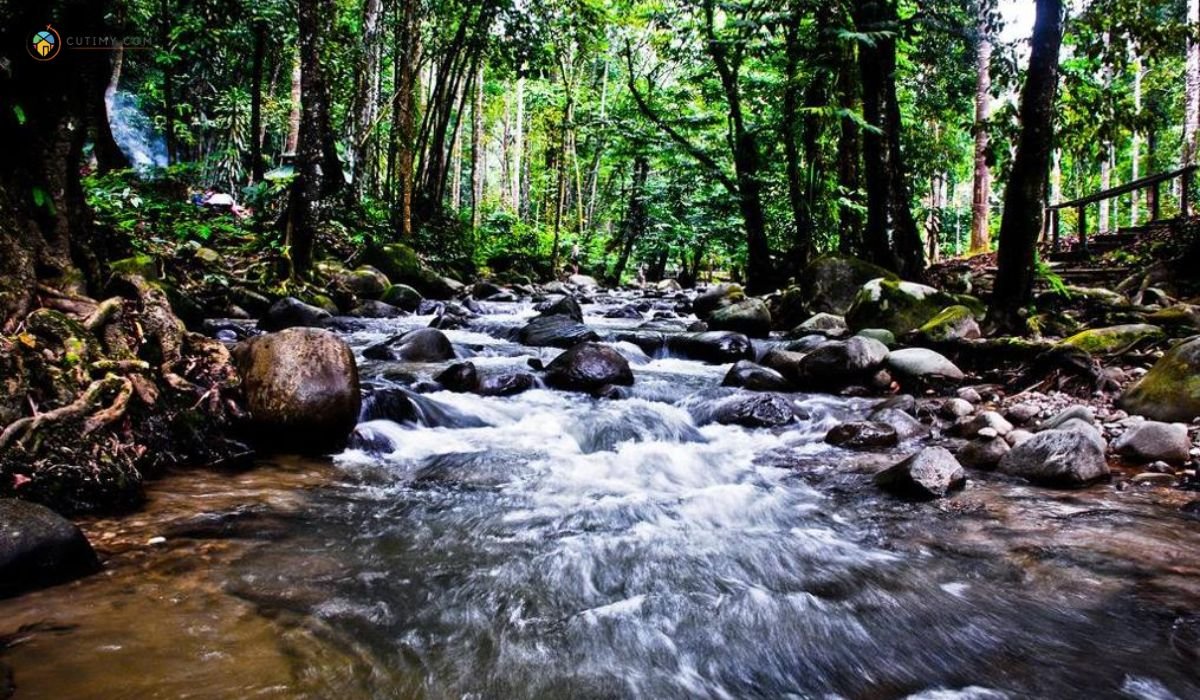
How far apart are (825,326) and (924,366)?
139 inches

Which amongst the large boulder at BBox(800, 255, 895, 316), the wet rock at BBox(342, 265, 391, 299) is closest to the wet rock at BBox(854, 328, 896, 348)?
the large boulder at BBox(800, 255, 895, 316)

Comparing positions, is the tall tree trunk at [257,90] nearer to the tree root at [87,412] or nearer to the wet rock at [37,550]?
the tree root at [87,412]

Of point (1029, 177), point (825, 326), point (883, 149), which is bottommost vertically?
point (825, 326)

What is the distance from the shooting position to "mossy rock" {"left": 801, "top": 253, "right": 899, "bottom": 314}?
12.2 meters

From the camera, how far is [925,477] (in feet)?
14.4

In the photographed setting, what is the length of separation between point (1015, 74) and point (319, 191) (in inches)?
410

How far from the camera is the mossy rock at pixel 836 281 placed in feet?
39.9

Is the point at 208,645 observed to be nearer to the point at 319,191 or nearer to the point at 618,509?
the point at 618,509

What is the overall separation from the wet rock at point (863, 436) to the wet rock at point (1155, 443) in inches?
61.8

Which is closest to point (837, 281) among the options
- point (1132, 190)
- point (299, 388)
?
point (1132, 190)

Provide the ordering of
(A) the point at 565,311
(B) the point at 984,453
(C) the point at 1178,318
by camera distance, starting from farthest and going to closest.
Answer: (A) the point at 565,311 → (C) the point at 1178,318 → (B) the point at 984,453

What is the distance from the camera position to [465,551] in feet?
11.5

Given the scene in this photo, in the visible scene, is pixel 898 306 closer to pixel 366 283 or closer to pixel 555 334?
pixel 555 334

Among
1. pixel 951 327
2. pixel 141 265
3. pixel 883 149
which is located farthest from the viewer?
pixel 883 149
